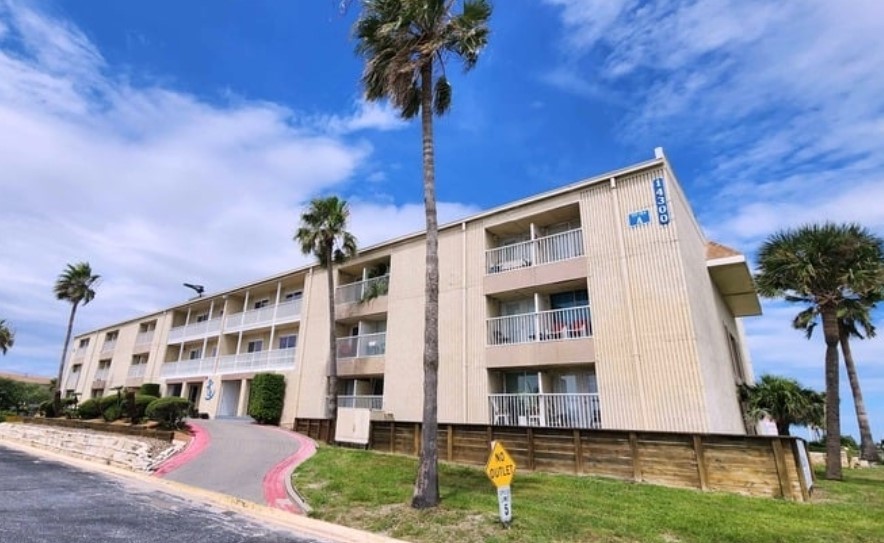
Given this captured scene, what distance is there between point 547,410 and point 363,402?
9.66 m

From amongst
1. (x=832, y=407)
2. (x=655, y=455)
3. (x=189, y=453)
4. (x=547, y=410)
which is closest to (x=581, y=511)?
(x=655, y=455)

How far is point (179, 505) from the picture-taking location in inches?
396

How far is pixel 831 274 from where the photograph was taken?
15.9 metres

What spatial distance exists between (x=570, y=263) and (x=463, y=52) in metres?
8.56

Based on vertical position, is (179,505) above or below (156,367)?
below

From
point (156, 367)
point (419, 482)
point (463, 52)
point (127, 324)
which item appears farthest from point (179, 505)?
point (127, 324)

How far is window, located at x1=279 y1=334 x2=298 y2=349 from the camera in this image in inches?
1137

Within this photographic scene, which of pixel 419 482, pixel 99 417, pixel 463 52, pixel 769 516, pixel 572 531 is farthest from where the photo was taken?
pixel 99 417

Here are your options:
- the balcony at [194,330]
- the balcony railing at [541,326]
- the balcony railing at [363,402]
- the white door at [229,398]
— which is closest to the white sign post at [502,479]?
the balcony railing at [541,326]

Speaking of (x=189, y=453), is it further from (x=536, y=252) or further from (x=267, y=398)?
(x=536, y=252)

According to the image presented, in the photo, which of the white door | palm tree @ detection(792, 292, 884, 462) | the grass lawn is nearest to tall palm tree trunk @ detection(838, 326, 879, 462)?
palm tree @ detection(792, 292, 884, 462)

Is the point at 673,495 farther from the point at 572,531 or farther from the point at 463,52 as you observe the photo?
the point at 463,52

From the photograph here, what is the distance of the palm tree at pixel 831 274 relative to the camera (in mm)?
15359

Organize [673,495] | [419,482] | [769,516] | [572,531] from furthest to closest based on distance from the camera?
[673,495] → [419,482] → [769,516] → [572,531]
